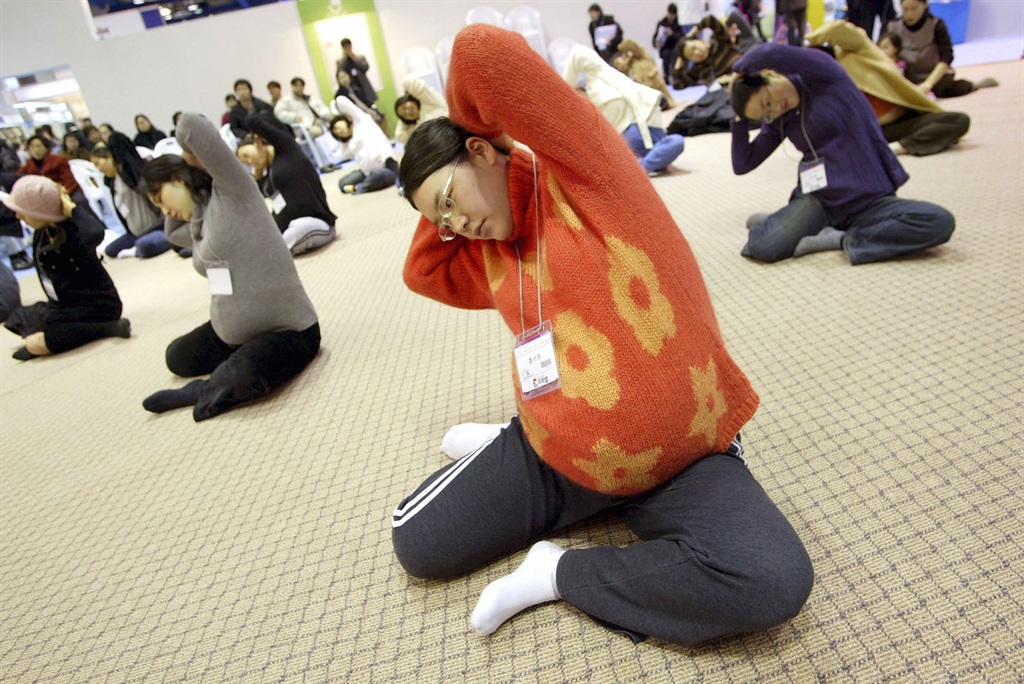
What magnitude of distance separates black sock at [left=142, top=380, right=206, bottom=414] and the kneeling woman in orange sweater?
139 centimetres

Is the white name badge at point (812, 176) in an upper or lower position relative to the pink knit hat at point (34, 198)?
lower

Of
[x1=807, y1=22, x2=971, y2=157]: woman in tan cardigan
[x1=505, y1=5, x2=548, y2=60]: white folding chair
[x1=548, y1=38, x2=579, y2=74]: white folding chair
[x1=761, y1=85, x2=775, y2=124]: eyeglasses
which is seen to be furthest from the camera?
[x1=505, y1=5, x2=548, y2=60]: white folding chair

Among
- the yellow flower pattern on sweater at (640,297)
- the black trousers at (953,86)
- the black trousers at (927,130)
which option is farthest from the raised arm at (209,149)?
the black trousers at (953,86)

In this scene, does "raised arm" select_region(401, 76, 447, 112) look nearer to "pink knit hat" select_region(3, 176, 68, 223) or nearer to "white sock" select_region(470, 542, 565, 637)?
"pink knit hat" select_region(3, 176, 68, 223)

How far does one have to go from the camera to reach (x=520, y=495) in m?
1.00

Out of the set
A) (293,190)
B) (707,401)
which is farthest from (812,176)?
(293,190)

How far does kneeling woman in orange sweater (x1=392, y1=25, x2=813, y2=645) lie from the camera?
75cm

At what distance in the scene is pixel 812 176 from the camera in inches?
76.0

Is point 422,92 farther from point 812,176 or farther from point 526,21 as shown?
point 526,21

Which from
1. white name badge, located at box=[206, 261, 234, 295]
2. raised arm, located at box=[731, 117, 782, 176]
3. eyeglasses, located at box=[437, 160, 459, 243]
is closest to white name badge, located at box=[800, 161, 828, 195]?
raised arm, located at box=[731, 117, 782, 176]

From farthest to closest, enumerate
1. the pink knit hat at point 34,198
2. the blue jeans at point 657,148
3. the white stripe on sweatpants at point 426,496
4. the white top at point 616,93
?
the blue jeans at point 657,148
the white top at point 616,93
the pink knit hat at point 34,198
the white stripe on sweatpants at point 426,496

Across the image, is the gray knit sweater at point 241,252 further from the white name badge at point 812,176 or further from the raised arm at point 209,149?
the white name badge at point 812,176

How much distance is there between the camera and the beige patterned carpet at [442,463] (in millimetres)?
845

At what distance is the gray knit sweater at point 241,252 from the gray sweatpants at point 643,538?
1.05 metres
